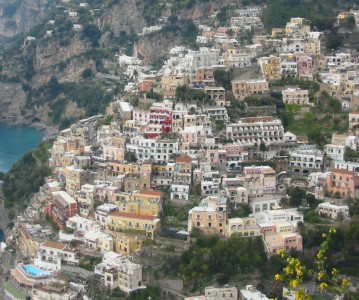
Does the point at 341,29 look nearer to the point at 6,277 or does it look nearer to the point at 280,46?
the point at 280,46

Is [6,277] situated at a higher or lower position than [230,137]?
lower

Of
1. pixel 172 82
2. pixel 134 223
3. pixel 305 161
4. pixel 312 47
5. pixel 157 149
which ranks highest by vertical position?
pixel 312 47

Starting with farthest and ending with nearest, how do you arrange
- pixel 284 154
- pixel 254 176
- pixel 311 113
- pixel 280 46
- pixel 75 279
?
pixel 280 46
pixel 311 113
pixel 284 154
pixel 254 176
pixel 75 279

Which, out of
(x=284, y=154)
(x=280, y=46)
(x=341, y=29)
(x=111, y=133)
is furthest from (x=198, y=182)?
(x=341, y=29)

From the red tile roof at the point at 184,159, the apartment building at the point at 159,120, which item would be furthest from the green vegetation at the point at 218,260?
the apartment building at the point at 159,120

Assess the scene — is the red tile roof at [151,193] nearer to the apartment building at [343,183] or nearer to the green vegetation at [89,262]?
the green vegetation at [89,262]

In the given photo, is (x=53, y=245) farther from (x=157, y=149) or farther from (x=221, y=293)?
(x=221, y=293)

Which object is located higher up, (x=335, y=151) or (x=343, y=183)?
(x=335, y=151)

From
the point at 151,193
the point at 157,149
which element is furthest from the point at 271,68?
the point at 151,193
